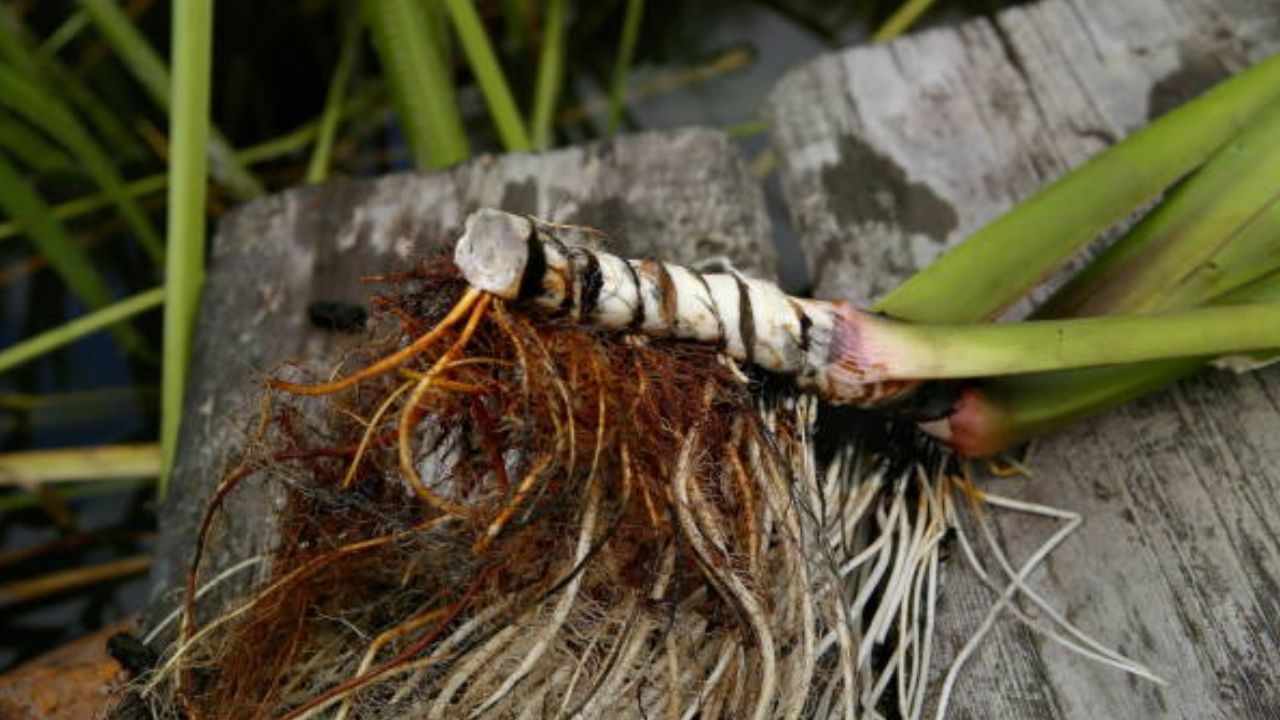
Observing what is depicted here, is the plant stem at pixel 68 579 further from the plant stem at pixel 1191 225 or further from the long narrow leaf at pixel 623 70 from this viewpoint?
the plant stem at pixel 1191 225

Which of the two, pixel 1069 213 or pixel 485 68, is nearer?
pixel 1069 213

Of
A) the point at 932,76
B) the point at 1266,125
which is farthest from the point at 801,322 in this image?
the point at 932,76

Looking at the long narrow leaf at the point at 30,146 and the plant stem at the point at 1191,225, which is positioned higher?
the long narrow leaf at the point at 30,146

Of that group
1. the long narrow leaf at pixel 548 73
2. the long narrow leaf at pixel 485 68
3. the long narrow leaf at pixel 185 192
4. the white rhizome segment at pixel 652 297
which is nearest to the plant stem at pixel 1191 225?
the white rhizome segment at pixel 652 297

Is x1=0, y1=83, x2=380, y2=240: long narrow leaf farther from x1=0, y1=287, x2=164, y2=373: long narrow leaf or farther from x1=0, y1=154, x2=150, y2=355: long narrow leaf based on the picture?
x1=0, y1=287, x2=164, y2=373: long narrow leaf

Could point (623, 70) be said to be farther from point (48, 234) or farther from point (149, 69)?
point (48, 234)

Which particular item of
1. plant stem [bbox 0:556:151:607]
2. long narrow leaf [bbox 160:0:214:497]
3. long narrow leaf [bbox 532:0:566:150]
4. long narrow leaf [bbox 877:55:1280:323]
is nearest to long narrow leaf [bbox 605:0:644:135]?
long narrow leaf [bbox 532:0:566:150]

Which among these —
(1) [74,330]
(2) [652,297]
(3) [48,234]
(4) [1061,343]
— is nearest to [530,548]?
(2) [652,297]
